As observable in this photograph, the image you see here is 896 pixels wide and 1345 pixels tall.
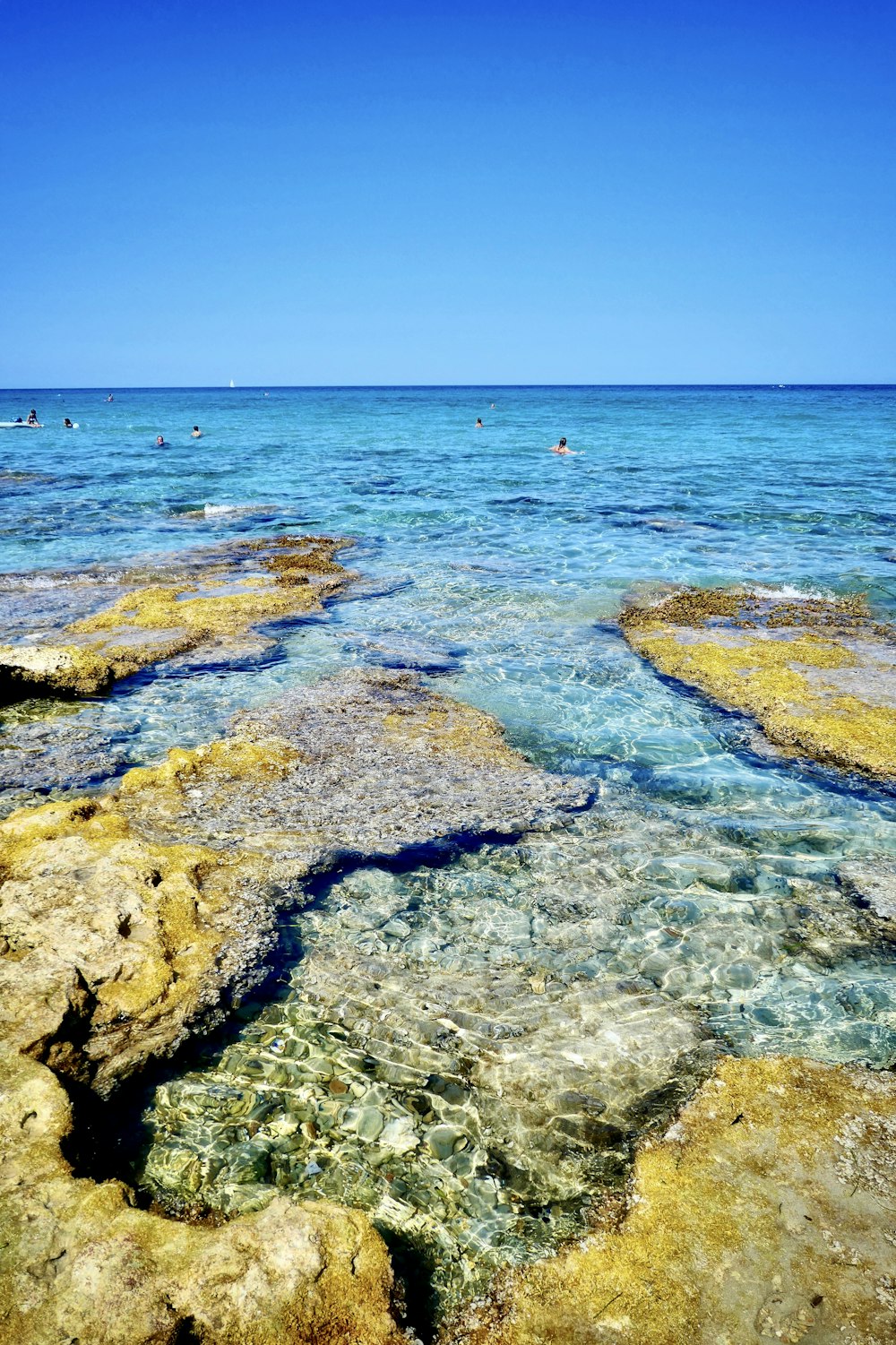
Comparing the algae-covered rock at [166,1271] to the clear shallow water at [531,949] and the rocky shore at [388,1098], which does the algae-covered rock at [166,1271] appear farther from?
the clear shallow water at [531,949]

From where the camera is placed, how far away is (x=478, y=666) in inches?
382

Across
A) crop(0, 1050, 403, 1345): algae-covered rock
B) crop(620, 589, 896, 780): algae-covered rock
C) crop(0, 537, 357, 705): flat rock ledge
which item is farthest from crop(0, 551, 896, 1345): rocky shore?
crop(0, 537, 357, 705): flat rock ledge

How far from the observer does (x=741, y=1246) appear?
→ 297 cm

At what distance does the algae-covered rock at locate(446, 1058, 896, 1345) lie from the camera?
2736mm

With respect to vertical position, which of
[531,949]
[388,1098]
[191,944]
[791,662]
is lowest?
[388,1098]

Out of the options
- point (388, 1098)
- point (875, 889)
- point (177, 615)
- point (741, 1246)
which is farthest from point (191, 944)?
point (177, 615)

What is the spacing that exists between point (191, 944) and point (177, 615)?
7876 mm

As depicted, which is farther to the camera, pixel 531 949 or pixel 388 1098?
pixel 531 949

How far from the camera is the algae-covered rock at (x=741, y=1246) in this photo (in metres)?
2.74

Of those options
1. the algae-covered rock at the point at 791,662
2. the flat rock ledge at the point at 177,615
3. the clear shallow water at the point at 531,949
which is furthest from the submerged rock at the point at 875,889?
the flat rock ledge at the point at 177,615

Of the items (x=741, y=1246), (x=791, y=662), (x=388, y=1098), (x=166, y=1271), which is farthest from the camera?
(x=791, y=662)

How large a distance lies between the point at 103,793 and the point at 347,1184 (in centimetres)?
401

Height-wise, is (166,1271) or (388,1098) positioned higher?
(166,1271)

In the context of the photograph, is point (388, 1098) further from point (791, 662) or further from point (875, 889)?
point (791, 662)
